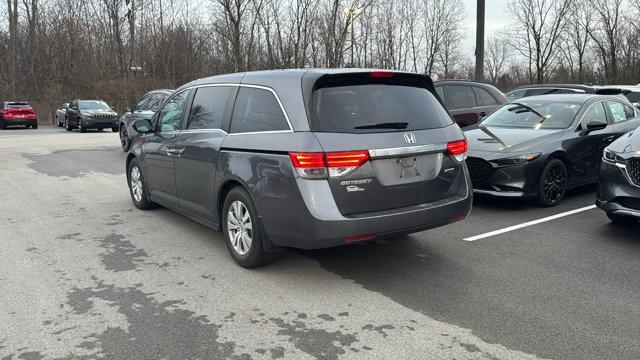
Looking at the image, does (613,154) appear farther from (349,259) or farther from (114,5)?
(114,5)

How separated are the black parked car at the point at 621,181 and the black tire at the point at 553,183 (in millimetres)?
1099

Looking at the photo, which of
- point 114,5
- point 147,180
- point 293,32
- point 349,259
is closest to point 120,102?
point 114,5

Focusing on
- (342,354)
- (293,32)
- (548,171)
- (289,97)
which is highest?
(293,32)

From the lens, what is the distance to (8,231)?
6227 mm

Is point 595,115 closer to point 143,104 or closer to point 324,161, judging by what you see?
point 324,161

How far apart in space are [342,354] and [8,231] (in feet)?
15.9

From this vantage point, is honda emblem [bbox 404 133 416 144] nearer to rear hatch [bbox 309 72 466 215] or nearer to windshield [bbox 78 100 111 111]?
rear hatch [bbox 309 72 466 215]

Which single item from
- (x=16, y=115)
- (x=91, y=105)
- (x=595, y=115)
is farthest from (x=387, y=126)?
(x=16, y=115)

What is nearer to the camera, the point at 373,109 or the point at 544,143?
the point at 373,109

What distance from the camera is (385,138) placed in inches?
169

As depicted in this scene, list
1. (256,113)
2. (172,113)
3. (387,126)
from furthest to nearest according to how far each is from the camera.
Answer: (172,113) → (256,113) → (387,126)

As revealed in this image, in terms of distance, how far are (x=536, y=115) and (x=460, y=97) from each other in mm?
3581

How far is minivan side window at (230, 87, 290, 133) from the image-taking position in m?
4.48

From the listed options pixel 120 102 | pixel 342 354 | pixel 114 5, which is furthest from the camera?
pixel 114 5
